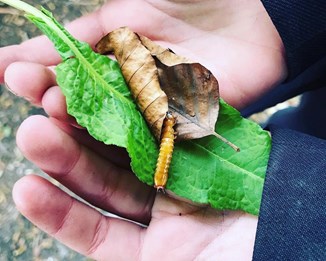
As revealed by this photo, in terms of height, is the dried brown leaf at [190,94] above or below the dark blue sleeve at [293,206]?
above

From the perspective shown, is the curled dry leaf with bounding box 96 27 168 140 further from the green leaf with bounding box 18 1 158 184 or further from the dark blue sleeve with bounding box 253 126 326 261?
the dark blue sleeve with bounding box 253 126 326 261

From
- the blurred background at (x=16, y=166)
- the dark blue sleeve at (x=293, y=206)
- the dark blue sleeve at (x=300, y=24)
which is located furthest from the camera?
the blurred background at (x=16, y=166)

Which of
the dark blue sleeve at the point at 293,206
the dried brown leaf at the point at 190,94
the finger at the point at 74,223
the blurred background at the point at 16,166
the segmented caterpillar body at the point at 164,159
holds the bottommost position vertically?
the blurred background at the point at 16,166

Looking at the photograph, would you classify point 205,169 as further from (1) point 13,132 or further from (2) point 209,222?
(1) point 13,132

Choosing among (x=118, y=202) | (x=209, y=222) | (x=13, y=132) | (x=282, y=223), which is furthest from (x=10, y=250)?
(x=282, y=223)

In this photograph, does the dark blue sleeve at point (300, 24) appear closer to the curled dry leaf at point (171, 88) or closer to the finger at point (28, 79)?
the curled dry leaf at point (171, 88)

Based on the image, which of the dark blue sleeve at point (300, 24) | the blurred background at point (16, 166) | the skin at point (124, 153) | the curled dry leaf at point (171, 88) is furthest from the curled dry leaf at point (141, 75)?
the blurred background at point (16, 166)
